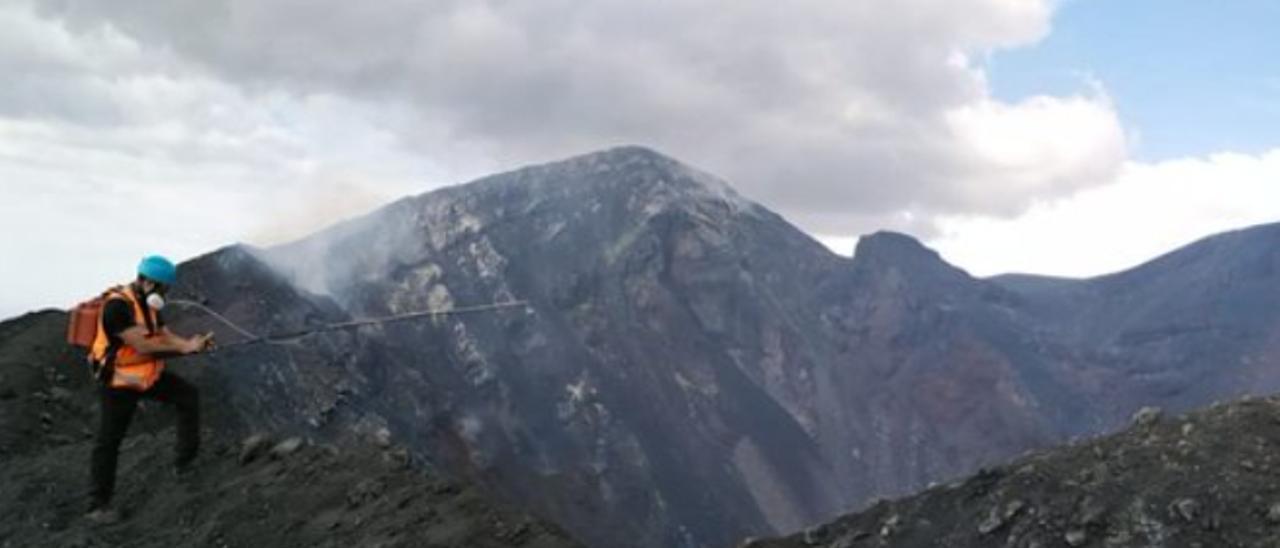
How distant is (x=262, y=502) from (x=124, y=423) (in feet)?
5.11

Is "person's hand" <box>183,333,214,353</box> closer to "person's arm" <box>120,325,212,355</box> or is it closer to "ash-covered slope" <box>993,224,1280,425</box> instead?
"person's arm" <box>120,325,212,355</box>

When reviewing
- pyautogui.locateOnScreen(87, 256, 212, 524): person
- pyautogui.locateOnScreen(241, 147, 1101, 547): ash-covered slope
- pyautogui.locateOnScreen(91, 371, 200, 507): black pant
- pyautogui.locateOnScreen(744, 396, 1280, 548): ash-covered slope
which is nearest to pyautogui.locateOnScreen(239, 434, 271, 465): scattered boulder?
pyautogui.locateOnScreen(91, 371, 200, 507): black pant

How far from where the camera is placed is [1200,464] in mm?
13609

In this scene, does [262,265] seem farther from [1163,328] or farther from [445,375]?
[1163,328]

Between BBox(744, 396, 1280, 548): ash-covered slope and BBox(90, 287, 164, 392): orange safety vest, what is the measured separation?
8.41 meters

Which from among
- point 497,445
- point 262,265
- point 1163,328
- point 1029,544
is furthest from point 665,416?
point 1029,544

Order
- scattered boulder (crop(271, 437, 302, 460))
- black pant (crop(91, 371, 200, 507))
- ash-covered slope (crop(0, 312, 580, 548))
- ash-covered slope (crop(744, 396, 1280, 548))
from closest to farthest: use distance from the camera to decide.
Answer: ash-covered slope (crop(0, 312, 580, 548)) < black pant (crop(91, 371, 200, 507)) < scattered boulder (crop(271, 437, 302, 460)) < ash-covered slope (crop(744, 396, 1280, 548))

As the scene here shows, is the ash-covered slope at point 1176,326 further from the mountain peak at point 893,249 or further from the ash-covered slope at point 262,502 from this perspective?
the ash-covered slope at point 262,502

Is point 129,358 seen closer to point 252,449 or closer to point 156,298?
point 156,298

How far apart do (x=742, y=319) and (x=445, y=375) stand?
49.1 metres

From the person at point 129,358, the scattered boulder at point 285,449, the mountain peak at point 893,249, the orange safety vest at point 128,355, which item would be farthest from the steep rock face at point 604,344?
the orange safety vest at point 128,355

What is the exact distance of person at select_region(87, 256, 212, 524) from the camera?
10.5 metres

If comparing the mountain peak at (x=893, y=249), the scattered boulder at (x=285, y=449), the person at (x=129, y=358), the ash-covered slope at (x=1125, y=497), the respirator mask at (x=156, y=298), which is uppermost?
the mountain peak at (x=893, y=249)

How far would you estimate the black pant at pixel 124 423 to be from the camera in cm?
1094
